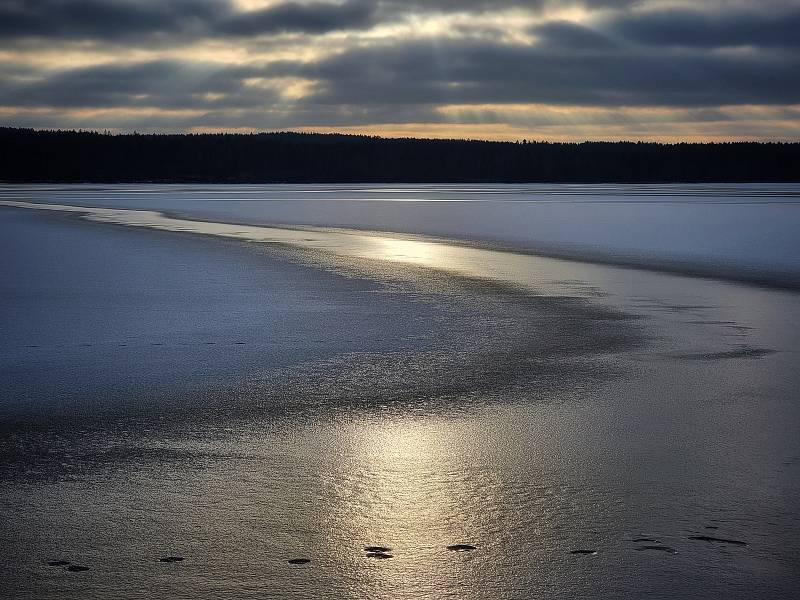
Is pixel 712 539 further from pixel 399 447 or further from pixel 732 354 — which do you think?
pixel 732 354

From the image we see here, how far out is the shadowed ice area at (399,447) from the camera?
3998 millimetres

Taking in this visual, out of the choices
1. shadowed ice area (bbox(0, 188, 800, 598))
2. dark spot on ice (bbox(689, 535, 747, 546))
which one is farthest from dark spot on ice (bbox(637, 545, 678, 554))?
dark spot on ice (bbox(689, 535, 747, 546))

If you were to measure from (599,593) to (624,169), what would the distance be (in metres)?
187

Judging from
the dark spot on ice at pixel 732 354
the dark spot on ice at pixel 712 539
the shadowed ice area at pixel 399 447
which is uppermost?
the dark spot on ice at pixel 712 539

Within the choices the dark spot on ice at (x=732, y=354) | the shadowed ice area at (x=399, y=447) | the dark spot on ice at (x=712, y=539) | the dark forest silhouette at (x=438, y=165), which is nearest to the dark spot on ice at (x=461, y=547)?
the shadowed ice area at (x=399, y=447)

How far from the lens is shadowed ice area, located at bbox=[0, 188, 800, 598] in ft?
13.1

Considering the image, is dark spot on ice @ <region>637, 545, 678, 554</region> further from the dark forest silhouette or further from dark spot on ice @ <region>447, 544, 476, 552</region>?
the dark forest silhouette

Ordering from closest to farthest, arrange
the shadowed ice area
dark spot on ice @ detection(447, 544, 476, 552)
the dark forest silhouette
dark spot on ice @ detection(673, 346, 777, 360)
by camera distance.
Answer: the shadowed ice area
dark spot on ice @ detection(447, 544, 476, 552)
dark spot on ice @ detection(673, 346, 777, 360)
the dark forest silhouette

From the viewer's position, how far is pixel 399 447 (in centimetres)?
591

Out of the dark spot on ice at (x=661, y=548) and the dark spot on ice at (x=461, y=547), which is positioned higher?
the dark spot on ice at (x=661, y=548)

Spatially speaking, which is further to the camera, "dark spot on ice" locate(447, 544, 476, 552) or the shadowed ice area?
"dark spot on ice" locate(447, 544, 476, 552)

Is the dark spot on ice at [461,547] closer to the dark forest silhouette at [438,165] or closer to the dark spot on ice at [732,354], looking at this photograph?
the dark spot on ice at [732,354]

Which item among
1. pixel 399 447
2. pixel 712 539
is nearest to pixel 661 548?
pixel 712 539

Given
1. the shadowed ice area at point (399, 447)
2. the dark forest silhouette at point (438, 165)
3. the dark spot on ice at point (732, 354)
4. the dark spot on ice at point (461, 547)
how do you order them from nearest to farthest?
the shadowed ice area at point (399, 447)
the dark spot on ice at point (461, 547)
the dark spot on ice at point (732, 354)
the dark forest silhouette at point (438, 165)
